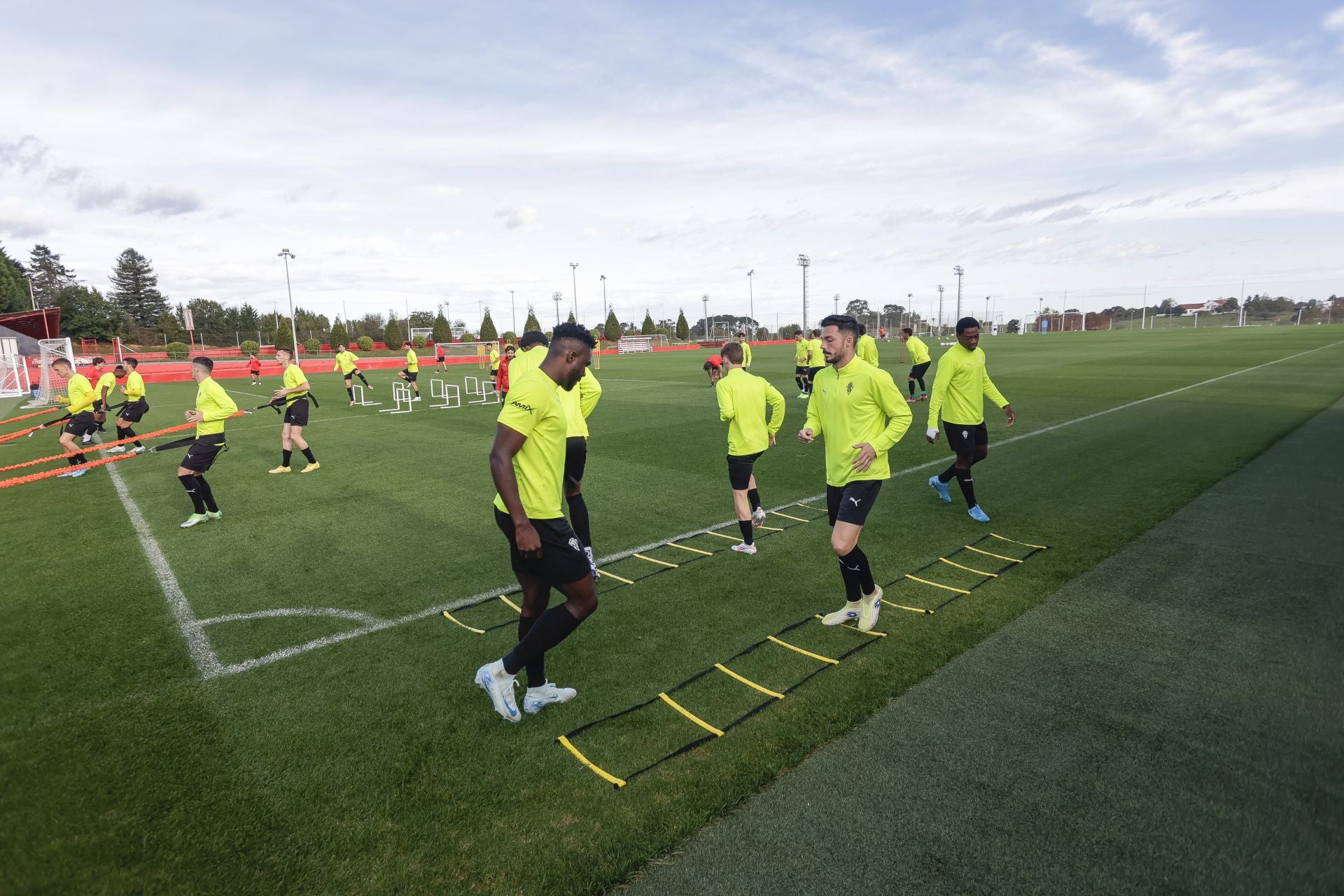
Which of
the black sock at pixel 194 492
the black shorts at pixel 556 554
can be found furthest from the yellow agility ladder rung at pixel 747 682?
the black sock at pixel 194 492

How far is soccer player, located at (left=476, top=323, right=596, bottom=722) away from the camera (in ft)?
11.1

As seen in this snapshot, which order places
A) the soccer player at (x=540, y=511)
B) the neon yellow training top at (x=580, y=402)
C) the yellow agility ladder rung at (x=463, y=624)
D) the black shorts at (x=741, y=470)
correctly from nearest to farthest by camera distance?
the soccer player at (x=540, y=511) → the yellow agility ladder rung at (x=463, y=624) → the neon yellow training top at (x=580, y=402) → the black shorts at (x=741, y=470)

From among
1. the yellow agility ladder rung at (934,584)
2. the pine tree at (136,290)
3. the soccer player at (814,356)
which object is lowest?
the yellow agility ladder rung at (934,584)

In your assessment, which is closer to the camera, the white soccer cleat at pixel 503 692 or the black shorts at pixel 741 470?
the white soccer cleat at pixel 503 692

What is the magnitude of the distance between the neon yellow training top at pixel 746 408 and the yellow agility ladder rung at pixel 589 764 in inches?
136

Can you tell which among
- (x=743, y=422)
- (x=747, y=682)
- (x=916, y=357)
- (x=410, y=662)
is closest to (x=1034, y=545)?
(x=743, y=422)

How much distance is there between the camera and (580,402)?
6.77 meters

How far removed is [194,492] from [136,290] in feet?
358

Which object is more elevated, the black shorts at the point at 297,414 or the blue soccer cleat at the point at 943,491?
the black shorts at the point at 297,414

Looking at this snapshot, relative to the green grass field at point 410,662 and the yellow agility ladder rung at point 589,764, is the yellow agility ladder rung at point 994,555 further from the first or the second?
the yellow agility ladder rung at point 589,764

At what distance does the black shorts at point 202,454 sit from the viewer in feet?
26.6

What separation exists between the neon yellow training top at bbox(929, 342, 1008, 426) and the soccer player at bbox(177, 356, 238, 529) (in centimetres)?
885

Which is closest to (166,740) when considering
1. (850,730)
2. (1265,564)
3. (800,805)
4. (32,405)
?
(800,805)

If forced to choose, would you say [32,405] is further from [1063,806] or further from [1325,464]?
[1325,464]
